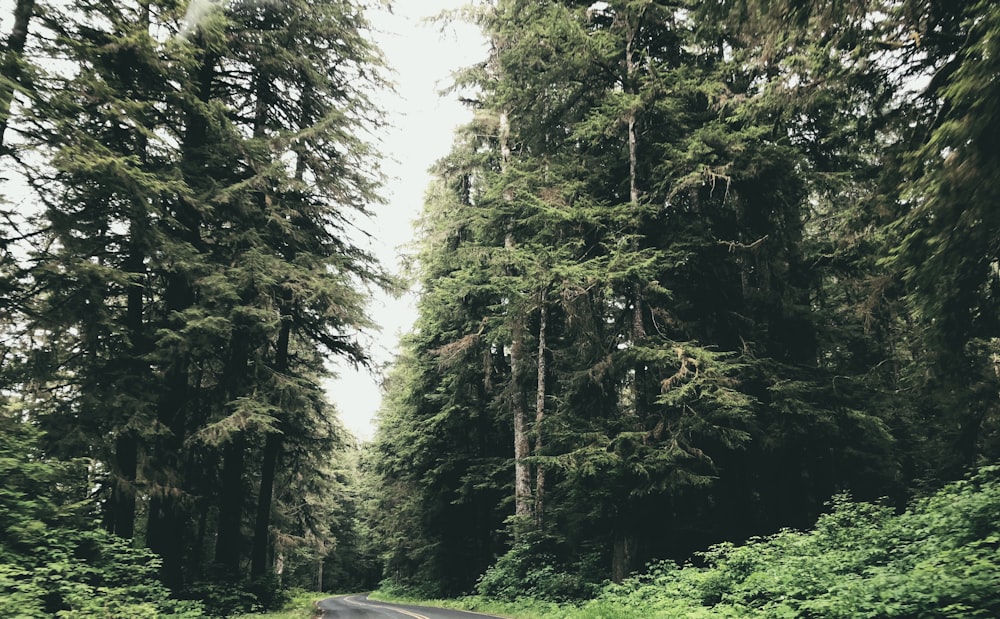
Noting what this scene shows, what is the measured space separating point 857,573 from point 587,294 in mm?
7317

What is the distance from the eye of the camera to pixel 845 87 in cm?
816

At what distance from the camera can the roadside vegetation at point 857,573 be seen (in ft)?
16.7

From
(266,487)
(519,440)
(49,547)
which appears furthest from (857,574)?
(266,487)

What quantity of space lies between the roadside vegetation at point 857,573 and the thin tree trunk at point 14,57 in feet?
39.0

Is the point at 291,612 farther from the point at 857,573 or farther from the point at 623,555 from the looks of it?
the point at 857,573

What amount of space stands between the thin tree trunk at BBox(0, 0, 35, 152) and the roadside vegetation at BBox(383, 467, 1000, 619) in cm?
1189

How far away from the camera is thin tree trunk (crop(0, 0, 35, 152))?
693 centimetres

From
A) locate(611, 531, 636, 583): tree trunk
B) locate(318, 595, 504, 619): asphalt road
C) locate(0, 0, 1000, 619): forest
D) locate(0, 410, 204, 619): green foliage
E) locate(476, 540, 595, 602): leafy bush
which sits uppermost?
locate(0, 0, 1000, 619): forest

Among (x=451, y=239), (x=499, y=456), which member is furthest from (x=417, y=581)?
(x=451, y=239)

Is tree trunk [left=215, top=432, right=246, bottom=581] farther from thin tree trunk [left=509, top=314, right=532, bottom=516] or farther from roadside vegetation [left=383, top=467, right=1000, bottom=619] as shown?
roadside vegetation [left=383, top=467, right=1000, bottom=619]

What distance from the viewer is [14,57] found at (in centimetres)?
714

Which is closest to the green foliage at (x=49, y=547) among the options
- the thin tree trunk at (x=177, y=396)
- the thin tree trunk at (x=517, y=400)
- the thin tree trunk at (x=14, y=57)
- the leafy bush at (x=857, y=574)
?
the thin tree trunk at (x=177, y=396)

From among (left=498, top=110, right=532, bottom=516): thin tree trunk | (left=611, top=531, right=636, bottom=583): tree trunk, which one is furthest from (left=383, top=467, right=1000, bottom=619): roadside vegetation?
(left=498, top=110, right=532, bottom=516): thin tree trunk

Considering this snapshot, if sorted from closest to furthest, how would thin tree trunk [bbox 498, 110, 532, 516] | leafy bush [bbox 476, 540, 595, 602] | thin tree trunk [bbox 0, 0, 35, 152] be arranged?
thin tree trunk [bbox 0, 0, 35, 152] → leafy bush [bbox 476, 540, 595, 602] → thin tree trunk [bbox 498, 110, 532, 516]
